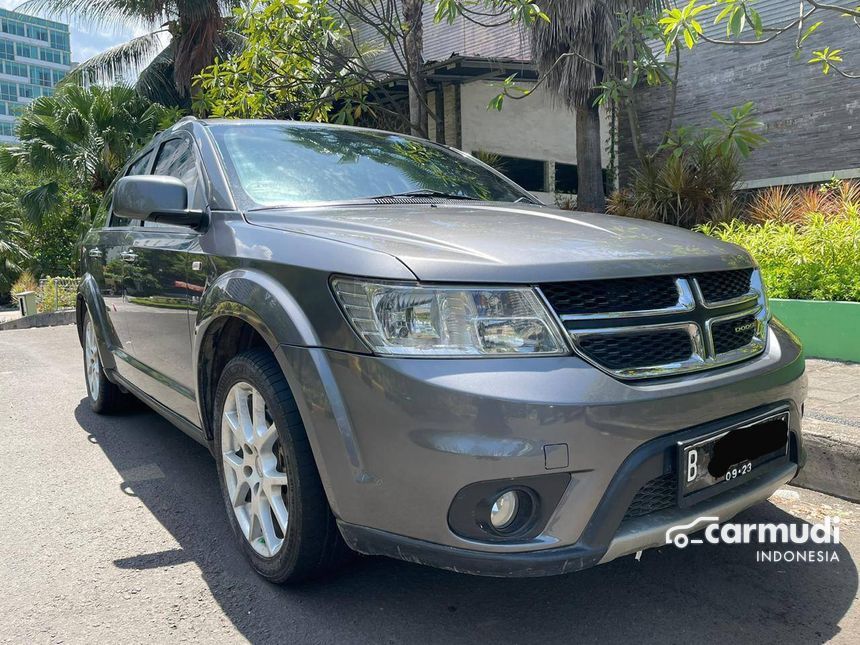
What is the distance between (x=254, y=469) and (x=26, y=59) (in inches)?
5083

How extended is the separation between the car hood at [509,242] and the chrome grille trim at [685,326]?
0.34 ft

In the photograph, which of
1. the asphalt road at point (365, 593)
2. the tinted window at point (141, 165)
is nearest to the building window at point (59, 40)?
the tinted window at point (141, 165)

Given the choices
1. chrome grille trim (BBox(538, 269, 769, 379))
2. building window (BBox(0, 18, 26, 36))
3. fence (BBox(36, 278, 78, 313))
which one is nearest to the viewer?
chrome grille trim (BBox(538, 269, 769, 379))

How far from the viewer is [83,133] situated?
55.4 feet

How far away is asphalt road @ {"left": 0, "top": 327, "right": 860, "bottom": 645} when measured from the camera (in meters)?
2.21

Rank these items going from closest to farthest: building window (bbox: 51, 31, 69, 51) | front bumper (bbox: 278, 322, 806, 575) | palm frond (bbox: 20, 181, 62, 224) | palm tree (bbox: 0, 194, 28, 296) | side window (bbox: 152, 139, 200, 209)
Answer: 1. front bumper (bbox: 278, 322, 806, 575)
2. side window (bbox: 152, 139, 200, 209)
3. palm frond (bbox: 20, 181, 62, 224)
4. palm tree (bbox: 0, 194, 28, 296)
5. building window (bbox: 51, 31, 69, 51)

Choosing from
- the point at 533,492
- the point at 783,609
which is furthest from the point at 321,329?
the point at 783,609

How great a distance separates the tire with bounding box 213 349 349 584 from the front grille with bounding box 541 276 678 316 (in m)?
0.86

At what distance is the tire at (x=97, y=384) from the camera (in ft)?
15.5

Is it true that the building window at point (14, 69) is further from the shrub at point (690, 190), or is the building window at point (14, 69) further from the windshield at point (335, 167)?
the windshield at point (335, 167)

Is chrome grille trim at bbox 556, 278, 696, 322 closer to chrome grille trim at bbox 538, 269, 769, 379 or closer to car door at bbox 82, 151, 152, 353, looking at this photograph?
chrome grille trim at bbox 538, 269, 769, 379

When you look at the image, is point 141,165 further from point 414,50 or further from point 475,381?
point 414,50

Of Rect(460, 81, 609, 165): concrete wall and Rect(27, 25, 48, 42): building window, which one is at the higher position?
Rect(27, 25, 48, 42): building window
